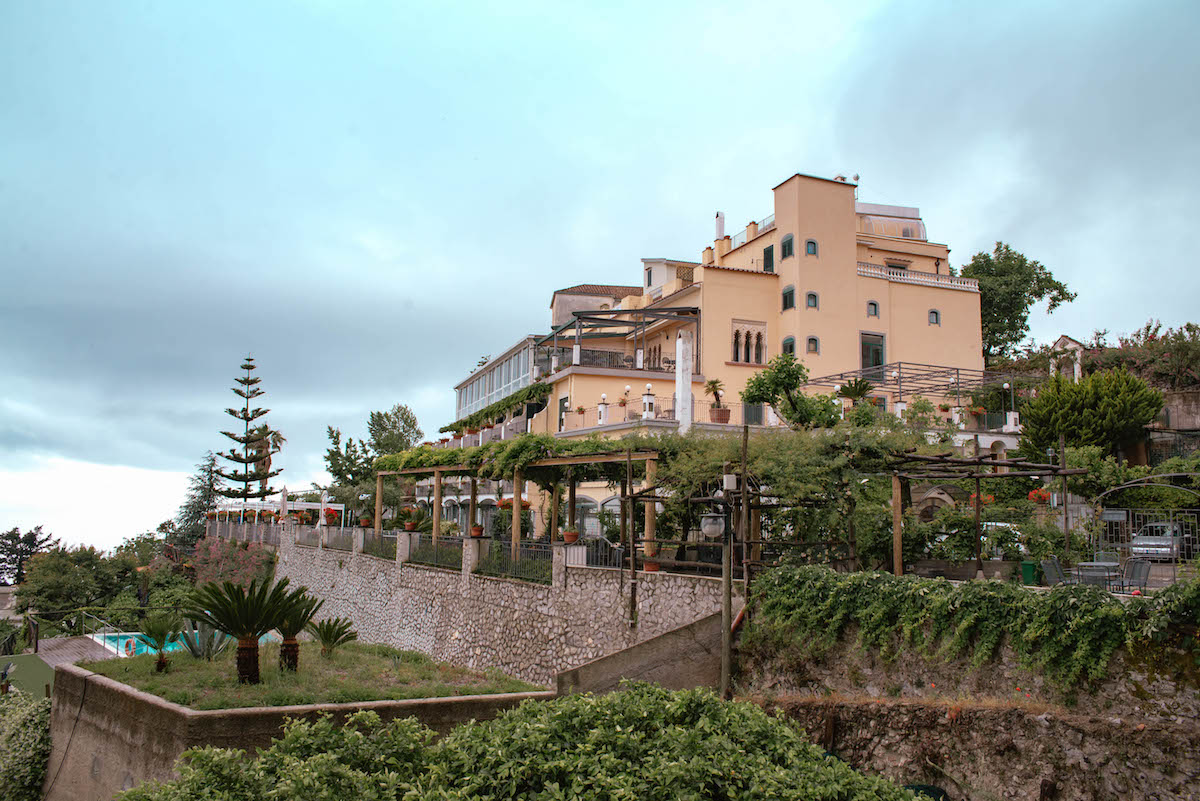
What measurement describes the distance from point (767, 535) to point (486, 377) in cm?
2447

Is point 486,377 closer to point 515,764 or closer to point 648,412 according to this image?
point 648,412

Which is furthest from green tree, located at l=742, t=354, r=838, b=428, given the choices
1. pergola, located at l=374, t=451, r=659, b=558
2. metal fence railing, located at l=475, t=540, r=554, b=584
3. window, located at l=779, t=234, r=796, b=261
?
window, located at l=779, t=234, r=796, b=261

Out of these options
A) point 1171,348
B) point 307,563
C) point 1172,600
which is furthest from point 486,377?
point 1172,600

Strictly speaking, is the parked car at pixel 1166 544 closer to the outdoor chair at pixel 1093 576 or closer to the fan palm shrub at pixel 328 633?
the outdoor chair at pixel 1093 576

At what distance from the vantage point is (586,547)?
52.9 feet

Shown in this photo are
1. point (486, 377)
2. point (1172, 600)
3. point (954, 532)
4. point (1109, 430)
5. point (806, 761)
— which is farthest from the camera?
point (486, 377)

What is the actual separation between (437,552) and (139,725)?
12066 mm

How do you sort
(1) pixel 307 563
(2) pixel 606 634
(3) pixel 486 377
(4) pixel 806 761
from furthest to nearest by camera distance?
1. (3) pixel 486 377
2. (1) pixel 307 563
3. (2) pixel 606 634
4. (4) pixel 806 761

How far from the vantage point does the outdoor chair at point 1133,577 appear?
11445mm

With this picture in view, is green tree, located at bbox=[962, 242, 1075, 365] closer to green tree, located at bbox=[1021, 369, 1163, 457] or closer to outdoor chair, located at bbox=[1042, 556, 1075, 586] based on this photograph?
green tree, located at bbox=[1021, 369, 1163, 457]

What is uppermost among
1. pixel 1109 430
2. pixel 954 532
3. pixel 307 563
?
pixel 1109 430

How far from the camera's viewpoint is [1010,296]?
40.9 m

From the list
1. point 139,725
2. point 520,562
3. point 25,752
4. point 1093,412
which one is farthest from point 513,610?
point 1093,412

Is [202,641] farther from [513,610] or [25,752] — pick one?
[513,610]
